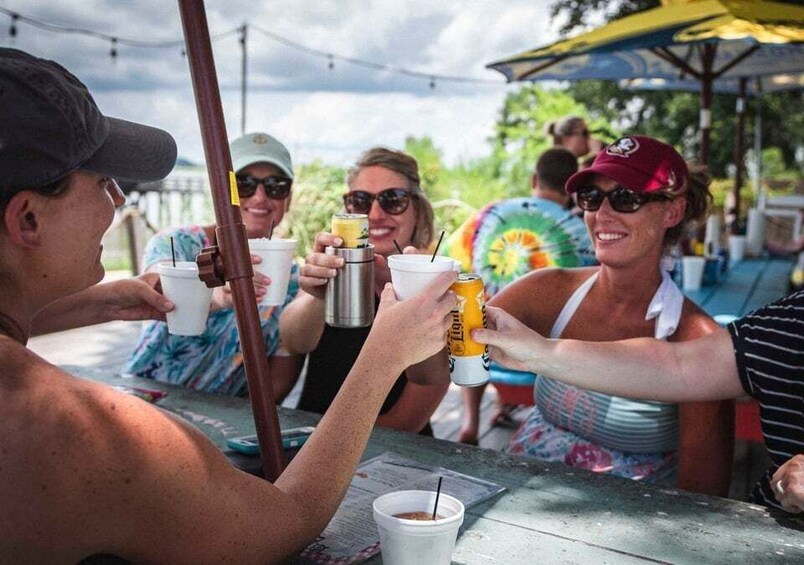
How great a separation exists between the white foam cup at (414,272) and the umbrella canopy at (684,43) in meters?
3.09

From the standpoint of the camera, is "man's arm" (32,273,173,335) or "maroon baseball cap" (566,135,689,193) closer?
"man's arm" (32,273,173,335)

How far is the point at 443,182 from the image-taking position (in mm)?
11023

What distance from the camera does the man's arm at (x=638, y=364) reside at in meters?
2.08

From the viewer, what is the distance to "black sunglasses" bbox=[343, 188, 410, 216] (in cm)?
298

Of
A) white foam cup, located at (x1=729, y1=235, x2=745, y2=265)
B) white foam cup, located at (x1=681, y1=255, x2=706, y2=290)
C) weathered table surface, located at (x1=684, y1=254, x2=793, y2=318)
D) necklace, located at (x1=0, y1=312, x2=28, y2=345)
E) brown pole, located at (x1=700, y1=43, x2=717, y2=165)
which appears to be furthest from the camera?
white foam cup, located at (x1=729, y1=235, x2=745, y2=265)

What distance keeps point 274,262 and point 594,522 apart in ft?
3.71

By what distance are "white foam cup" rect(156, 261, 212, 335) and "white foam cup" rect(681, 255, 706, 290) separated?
4.14 meters

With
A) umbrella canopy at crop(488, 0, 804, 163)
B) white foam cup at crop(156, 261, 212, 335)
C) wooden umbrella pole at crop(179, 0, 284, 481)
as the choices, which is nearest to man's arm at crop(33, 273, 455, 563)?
wooden umbrella pole at crop(179, 0, 284, 481)

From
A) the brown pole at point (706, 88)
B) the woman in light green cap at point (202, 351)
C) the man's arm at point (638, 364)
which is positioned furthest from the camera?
the brown pole at point (706, 88)

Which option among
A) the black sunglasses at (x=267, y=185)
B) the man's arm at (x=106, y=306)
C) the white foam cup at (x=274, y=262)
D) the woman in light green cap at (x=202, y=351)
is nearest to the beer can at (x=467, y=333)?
the white foam cup at (x=274, y=262)

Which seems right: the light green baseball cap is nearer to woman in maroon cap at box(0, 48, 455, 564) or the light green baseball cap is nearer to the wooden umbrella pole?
the wooden umbrella pole

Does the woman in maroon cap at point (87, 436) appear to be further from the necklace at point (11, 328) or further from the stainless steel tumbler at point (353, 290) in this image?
the stainless steel tumbler at point (353, 290)

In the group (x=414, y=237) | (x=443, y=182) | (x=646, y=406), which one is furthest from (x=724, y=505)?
(x=443, y=182)

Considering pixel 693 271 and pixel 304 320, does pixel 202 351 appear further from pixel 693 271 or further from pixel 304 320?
pixel 693 271
